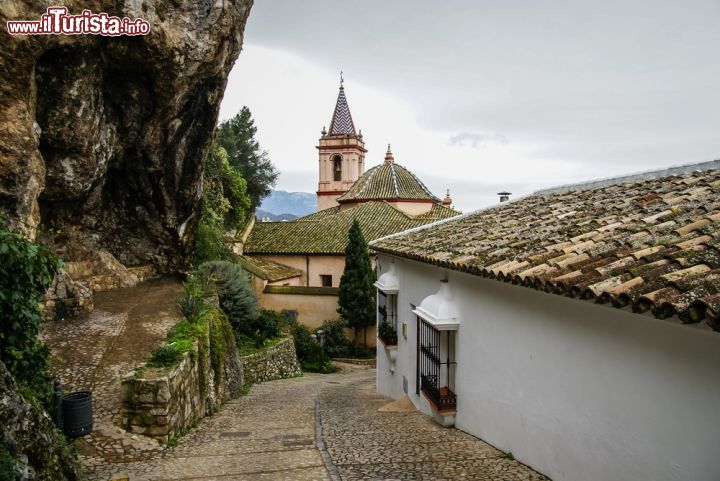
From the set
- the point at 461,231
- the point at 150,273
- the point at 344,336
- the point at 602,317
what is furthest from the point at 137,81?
the point at 344,336

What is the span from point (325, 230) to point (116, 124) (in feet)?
55.8

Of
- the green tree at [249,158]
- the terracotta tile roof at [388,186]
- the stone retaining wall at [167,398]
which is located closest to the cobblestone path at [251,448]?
the stone retaining wall at [167,398]

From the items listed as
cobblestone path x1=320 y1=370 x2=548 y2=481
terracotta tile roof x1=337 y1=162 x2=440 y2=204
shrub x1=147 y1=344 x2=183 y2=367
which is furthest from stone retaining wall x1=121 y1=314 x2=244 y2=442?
terracotta tile roof x1=337 y1=162 x2=440 y2=204

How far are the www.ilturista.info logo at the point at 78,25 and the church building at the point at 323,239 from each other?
15207mm

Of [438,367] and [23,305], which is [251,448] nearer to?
[438,367]

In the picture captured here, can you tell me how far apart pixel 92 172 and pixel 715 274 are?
1303 cm

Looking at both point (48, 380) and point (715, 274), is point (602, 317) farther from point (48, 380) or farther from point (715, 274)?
point (48, 380)

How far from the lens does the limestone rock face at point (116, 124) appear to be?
9.11m

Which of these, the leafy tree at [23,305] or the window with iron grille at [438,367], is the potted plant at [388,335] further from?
the leafy tree at [23,305]

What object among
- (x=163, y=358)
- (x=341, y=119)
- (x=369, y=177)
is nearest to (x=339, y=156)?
(x=341, y=119)

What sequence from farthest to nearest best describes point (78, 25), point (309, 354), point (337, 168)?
point (337, 168)
point (309, 354)
point (78, 25)

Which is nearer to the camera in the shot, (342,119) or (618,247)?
(618,247)

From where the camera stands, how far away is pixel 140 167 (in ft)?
48.9

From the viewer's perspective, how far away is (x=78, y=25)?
9.75m
